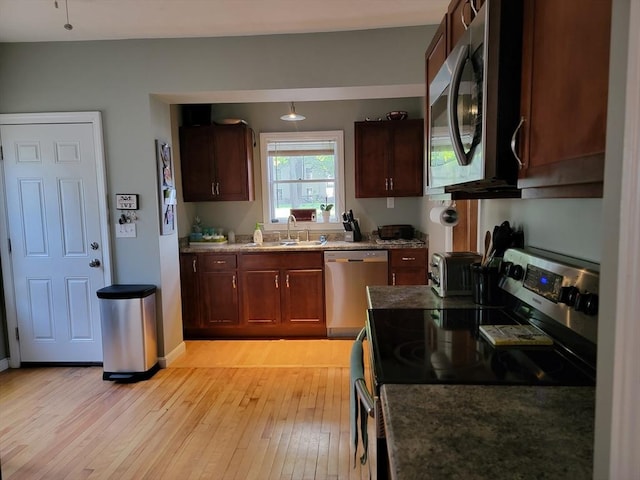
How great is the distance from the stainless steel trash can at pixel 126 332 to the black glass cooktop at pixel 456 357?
87.2 inches

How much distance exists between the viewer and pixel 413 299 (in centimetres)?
184

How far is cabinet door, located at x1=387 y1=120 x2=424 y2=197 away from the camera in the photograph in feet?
13.2

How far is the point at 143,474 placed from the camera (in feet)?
→ 6.55

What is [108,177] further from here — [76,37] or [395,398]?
[395,398]

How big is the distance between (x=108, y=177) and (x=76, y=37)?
1.07 metres

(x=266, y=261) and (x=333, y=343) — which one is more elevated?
(x=266, y=261)

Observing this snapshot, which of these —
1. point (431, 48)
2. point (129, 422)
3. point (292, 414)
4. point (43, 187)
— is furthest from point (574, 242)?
point (43, 187)

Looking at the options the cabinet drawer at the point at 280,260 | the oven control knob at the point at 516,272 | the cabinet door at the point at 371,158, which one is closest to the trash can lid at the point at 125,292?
the cabinet drawer at the point at 280,260

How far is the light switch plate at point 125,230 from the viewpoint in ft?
10.5

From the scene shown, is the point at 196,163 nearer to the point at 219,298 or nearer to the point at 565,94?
the point at 219,298

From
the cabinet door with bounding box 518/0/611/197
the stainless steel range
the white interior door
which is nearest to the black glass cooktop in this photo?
the stainless steel range

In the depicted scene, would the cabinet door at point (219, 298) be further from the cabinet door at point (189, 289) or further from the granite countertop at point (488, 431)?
the granite countertop at point (488, 431)

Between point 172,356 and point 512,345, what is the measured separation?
298 cm

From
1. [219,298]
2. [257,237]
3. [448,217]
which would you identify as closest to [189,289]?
[219,298]
